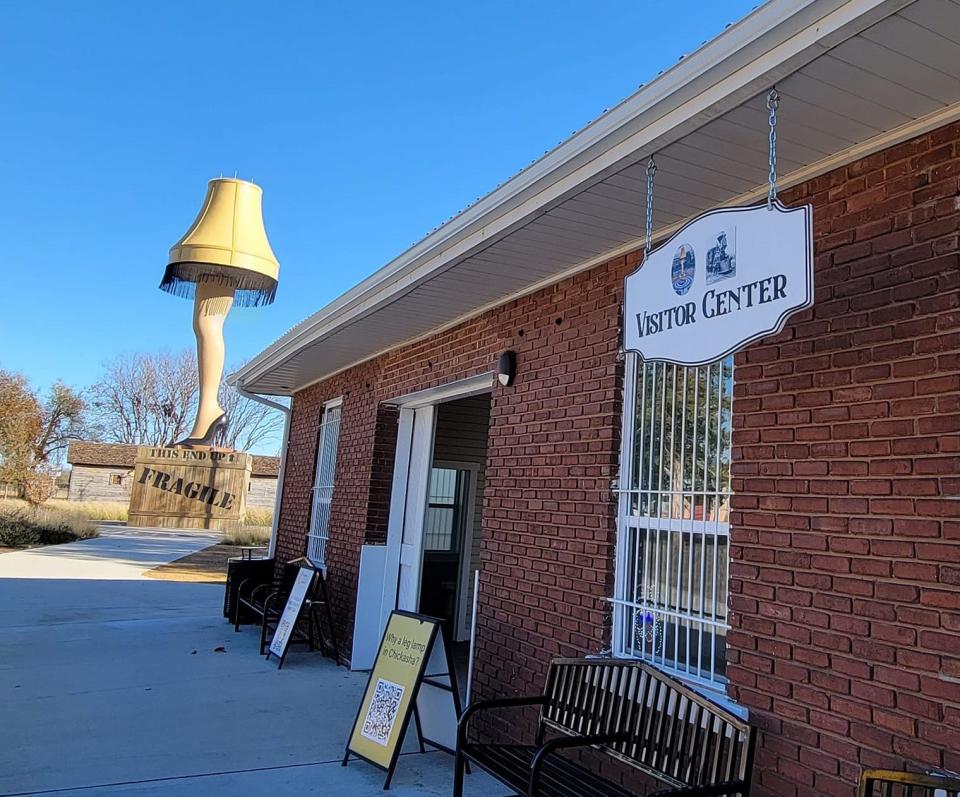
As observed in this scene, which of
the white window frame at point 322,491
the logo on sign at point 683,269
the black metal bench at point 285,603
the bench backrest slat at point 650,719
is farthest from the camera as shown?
the white window frame at point 322,491

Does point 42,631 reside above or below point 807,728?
below

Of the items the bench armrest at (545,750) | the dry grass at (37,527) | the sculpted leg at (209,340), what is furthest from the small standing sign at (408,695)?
the sculpted leg at (209,340)

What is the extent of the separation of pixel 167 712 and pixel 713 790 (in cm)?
432

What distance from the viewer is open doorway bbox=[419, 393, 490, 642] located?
9.32 m

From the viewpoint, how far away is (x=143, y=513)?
31.3 m

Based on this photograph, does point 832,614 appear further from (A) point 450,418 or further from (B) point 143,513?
(B) point 143,513

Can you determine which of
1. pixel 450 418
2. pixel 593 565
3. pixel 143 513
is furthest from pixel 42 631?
pixel 143 513

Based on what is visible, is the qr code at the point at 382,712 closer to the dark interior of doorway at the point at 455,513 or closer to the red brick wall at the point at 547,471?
the red brick wall at the point at 547,471

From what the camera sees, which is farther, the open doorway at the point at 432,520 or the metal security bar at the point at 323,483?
the metal security bar at the point at 323,483

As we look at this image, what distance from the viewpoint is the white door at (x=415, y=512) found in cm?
723

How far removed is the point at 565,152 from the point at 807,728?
2.61 meters

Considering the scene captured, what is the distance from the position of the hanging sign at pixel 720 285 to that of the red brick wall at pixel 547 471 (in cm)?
129

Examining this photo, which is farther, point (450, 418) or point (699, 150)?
point (450, 418)

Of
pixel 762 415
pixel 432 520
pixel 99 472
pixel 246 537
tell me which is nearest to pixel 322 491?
pixel 432 520
